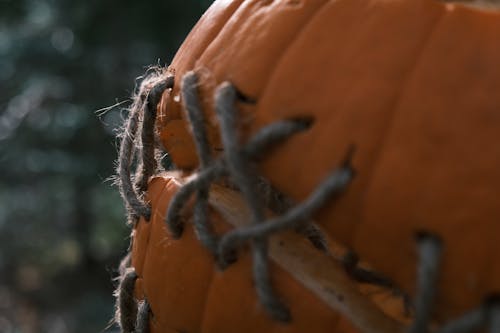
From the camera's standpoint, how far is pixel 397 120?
2.05 feet

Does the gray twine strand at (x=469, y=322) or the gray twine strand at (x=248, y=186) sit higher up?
the gray twine strand at (x=248, y=186)

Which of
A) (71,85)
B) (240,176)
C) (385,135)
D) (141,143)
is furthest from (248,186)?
(71,85)

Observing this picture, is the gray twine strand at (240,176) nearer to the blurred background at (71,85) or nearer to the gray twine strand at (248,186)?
the gray twine strand at (248,186)

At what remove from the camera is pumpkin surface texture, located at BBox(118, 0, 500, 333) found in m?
0.60

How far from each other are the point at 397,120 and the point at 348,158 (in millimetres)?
53

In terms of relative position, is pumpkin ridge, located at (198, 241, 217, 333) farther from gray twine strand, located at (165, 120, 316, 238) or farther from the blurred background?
the blurred background

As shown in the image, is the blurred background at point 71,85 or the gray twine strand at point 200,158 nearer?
the gray twine strand at point 200,158

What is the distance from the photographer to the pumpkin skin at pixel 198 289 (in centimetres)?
69

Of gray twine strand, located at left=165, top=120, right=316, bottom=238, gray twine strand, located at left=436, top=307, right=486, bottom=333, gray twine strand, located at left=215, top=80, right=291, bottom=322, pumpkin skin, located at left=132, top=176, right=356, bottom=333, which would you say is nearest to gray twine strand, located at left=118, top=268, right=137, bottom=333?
pumpkin skin, located at left=132, top=176, right=356, bottom=333

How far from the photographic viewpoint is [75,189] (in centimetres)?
346

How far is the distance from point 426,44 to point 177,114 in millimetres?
288

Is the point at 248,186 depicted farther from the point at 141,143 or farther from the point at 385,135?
the point at 141,143

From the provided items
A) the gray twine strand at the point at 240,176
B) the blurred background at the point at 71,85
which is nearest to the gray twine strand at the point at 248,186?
the gray twine strand at the point at 240,176

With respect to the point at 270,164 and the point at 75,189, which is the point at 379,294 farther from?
the point at 75,189
